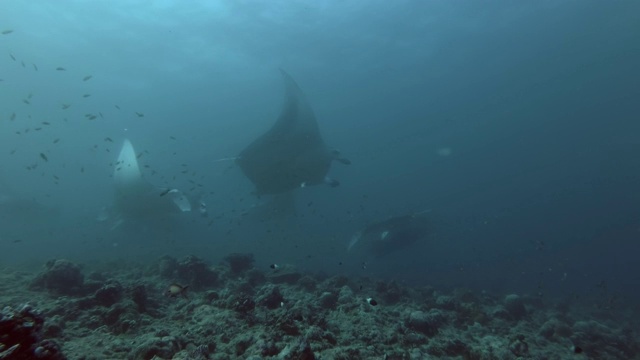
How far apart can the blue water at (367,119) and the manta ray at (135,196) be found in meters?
2.33

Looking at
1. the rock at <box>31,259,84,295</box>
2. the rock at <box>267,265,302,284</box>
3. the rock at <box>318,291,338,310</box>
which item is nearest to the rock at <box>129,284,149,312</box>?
the rock at <box>31,259,84,295</box>

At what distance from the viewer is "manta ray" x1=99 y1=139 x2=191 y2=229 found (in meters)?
15.5

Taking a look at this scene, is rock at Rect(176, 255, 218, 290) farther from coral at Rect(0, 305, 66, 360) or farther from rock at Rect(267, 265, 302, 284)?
coral at Rect(0, 305, 66, 360)

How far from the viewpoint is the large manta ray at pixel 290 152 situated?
16.8m

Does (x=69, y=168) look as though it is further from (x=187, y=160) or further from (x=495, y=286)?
(x=495, y=286)

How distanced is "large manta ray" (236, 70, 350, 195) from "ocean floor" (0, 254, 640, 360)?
7486 mm

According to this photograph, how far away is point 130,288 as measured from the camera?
7.24 m

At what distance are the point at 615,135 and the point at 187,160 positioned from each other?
3196 inches

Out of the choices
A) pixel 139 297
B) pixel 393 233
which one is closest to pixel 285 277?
pixel 139 297

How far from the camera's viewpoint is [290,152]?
56.8ft

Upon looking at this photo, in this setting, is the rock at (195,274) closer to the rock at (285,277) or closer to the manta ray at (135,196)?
the rock at (285,277)

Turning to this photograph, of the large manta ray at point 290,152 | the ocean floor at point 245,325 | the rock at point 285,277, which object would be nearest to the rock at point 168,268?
the ocean floor at point 245,325

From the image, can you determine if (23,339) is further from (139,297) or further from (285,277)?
(285,277)

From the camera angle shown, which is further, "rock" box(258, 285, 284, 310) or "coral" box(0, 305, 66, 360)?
"rock" box(258, 285, 284, 310)
